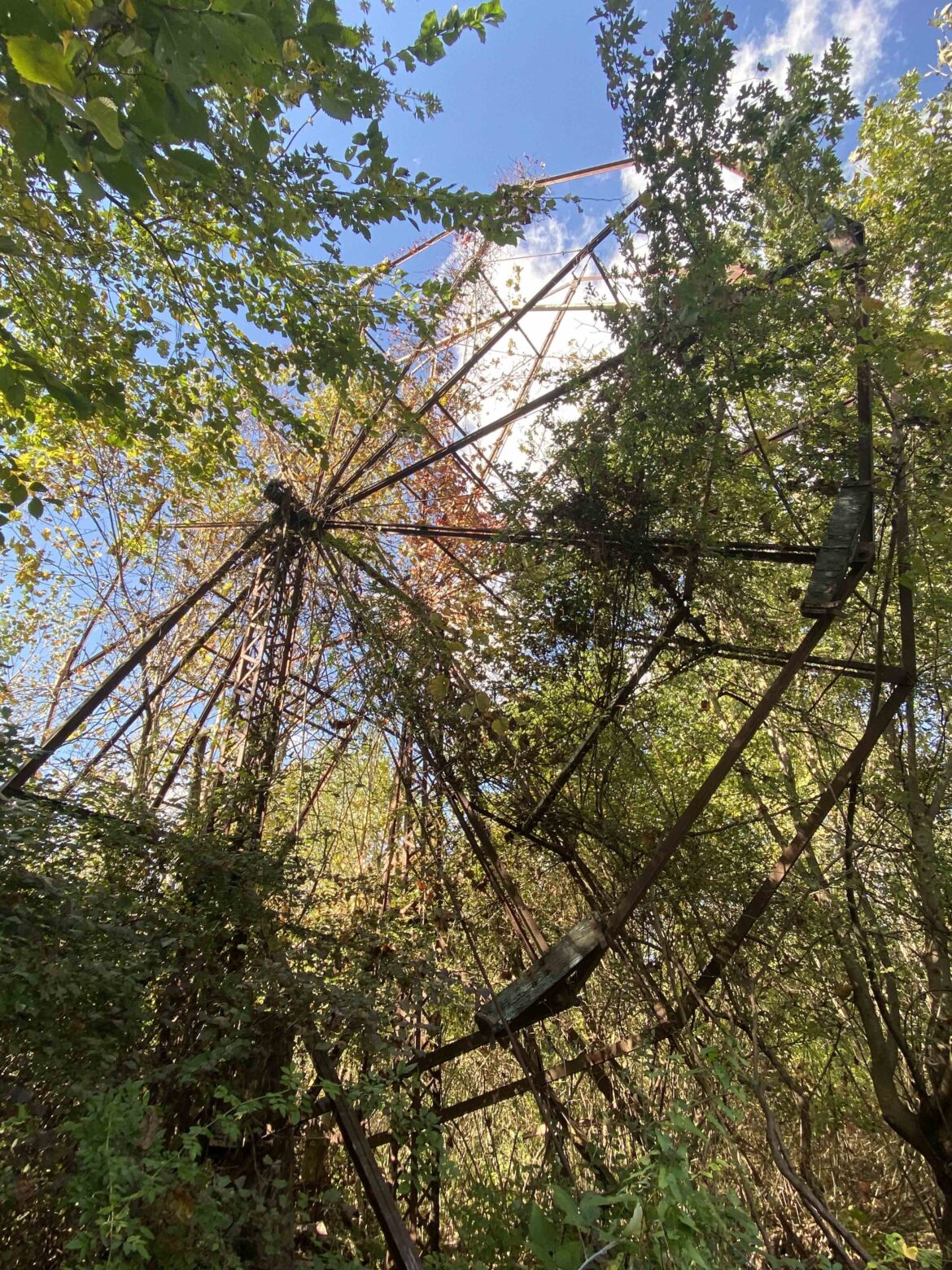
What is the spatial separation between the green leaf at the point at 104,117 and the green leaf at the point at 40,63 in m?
0.03

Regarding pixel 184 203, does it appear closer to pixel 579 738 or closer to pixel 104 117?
pixel 104 117

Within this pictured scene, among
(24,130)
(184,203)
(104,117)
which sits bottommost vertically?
(104,117)

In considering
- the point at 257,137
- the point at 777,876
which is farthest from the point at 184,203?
the point at 777,876

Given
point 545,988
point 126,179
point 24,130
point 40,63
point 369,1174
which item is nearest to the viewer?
point 40,63

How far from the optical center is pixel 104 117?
106 centimetres

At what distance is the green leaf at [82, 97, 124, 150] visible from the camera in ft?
3.40

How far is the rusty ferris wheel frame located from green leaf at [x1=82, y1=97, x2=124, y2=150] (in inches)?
115

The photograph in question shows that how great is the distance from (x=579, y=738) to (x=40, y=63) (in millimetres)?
3786

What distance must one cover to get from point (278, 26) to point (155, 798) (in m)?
3.53

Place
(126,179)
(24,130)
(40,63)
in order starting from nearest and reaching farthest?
(40,63) → (24,130) → (126,179)

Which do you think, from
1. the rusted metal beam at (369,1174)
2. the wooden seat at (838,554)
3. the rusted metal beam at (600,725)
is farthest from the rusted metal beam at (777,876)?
the rusted metal beam at (369,1174)

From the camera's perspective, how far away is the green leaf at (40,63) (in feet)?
3.16

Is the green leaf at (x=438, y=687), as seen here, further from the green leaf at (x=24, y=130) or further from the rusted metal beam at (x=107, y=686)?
the green leaf at (x=24, y=130)

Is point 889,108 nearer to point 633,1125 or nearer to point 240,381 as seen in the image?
point 240,381
